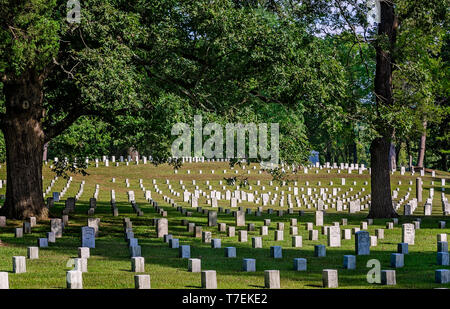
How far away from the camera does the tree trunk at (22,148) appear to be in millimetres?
21828

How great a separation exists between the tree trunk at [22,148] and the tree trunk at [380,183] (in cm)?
1225

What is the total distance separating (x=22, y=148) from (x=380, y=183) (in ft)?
43.5

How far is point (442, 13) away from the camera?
81.0 ft

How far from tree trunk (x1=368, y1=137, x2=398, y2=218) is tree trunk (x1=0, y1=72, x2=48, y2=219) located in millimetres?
12253

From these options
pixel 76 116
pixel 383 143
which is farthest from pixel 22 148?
pixel 383 143

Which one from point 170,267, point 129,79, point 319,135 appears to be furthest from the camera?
point 319,135

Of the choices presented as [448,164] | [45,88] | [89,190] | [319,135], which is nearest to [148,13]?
[45,88]

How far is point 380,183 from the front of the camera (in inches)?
1055

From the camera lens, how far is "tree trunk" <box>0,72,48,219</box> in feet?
71.6

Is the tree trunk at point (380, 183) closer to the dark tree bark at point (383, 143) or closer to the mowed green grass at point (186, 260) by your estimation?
the dark tree bark at point (383, 143)

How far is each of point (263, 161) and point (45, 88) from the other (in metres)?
8.27

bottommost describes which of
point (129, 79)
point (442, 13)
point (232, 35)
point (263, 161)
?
point (263, 161)

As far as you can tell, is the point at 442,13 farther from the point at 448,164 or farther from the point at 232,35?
the point at 448,164

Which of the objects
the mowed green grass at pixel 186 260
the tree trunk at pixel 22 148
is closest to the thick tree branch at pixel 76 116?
the tree trunk at pixel 22 148
